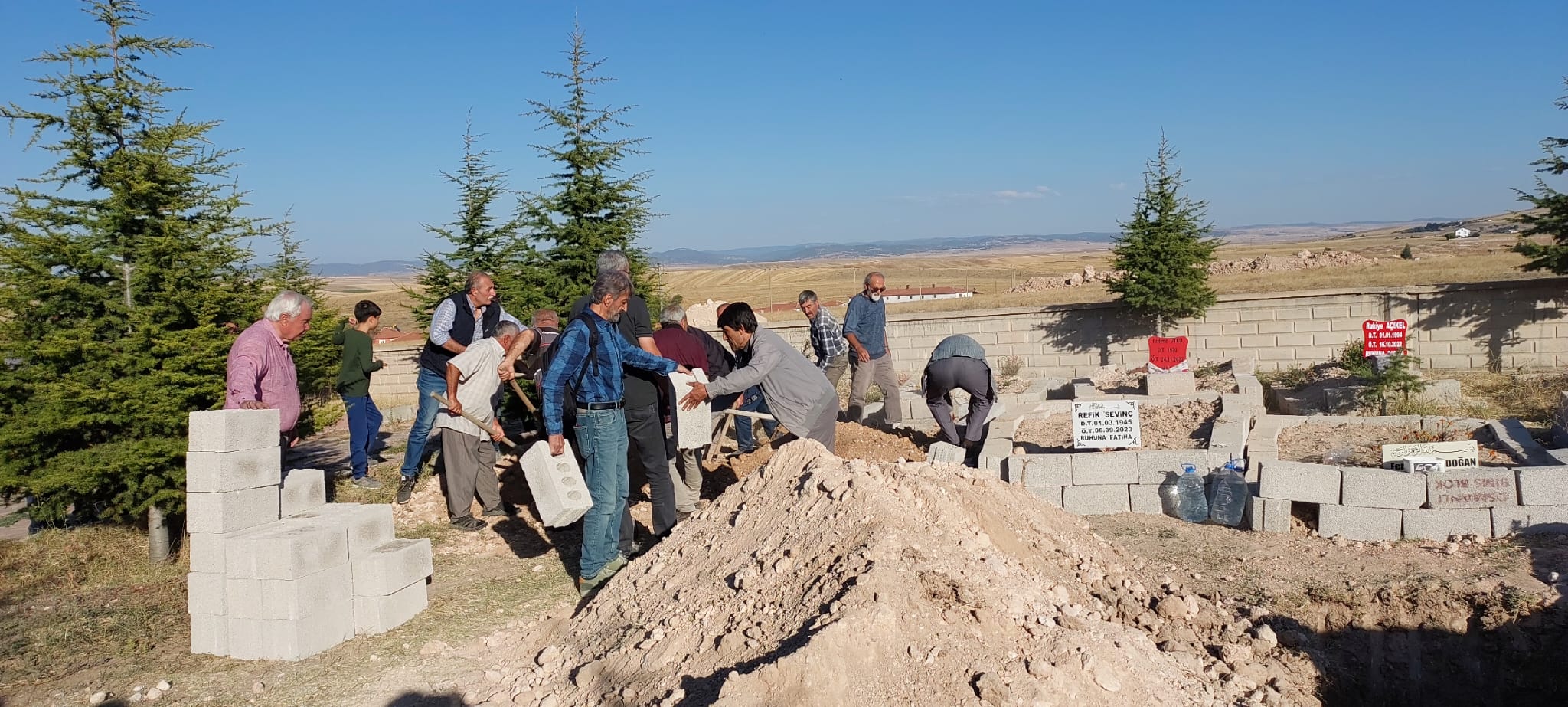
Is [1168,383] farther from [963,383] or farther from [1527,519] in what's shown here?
[1527,519]

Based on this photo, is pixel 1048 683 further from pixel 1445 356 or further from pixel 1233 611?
pixel 1445 356

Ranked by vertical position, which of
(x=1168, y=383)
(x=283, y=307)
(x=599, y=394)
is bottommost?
(x=1168, y=383)

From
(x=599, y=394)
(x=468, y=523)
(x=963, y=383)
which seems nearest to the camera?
(x=599, y=394)

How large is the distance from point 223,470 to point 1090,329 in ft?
52.2

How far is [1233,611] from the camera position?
5.33 m

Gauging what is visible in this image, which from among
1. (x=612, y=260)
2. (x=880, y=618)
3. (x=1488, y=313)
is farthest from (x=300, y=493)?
(x=1488, y=313)

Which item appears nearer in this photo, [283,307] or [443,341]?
[283,307]

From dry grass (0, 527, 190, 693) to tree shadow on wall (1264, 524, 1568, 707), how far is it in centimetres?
589

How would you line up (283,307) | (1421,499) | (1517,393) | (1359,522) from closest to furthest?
(283,307) < (1421,499) < (1359,522) < (1517,393)

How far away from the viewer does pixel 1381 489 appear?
659cm

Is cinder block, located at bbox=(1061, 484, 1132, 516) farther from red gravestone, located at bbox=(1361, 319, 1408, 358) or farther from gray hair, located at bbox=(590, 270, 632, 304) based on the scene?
red gravestone, located at bbox=(1361, 319, 1408, 358)

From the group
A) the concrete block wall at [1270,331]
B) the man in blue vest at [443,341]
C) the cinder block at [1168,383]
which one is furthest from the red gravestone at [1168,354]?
the man in blue vest at [443,341]

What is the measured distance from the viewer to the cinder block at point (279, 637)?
5062 millimetres

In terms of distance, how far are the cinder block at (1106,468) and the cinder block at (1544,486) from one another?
234cm
